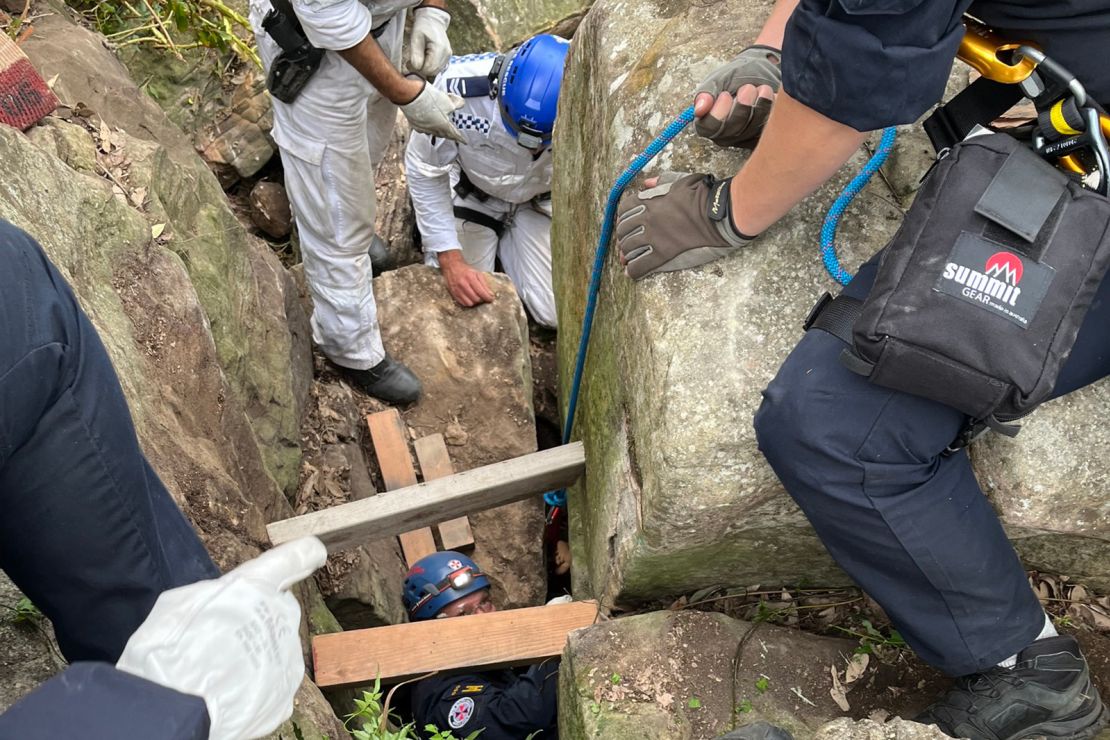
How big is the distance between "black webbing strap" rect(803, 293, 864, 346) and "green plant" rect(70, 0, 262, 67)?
3854 mm

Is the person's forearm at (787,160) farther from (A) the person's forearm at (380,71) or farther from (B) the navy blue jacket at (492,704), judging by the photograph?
(A) the person's forearm at (380,71)

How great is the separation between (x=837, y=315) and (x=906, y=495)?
1.28ft

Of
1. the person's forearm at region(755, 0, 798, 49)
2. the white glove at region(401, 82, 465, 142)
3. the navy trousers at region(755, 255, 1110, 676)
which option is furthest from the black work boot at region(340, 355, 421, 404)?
the navy trousers at region(755, 255, 1110, 676)

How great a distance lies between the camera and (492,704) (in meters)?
2.91

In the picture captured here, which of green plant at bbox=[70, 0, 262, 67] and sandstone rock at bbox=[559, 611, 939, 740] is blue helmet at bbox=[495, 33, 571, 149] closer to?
green plant at bbox=[70, 0, 262, 67]

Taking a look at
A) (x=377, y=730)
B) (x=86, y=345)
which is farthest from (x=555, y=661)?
(x=86, y=345)

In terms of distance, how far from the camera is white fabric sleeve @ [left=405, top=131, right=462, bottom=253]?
514 centimetres

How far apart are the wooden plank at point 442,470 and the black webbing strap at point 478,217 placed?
1.87m

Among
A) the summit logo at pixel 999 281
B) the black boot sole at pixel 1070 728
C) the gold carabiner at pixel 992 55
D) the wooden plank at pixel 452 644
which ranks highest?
the gold carabiner at pixel 992 55

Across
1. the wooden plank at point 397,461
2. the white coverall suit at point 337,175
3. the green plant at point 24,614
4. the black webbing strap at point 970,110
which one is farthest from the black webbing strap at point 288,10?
the black webbing strap at point 970,110

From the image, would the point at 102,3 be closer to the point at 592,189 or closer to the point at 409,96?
the point at 409,96

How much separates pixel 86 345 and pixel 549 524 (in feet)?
8.44

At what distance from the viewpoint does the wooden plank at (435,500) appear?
2930mm

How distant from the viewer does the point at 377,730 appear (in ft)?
6.01
